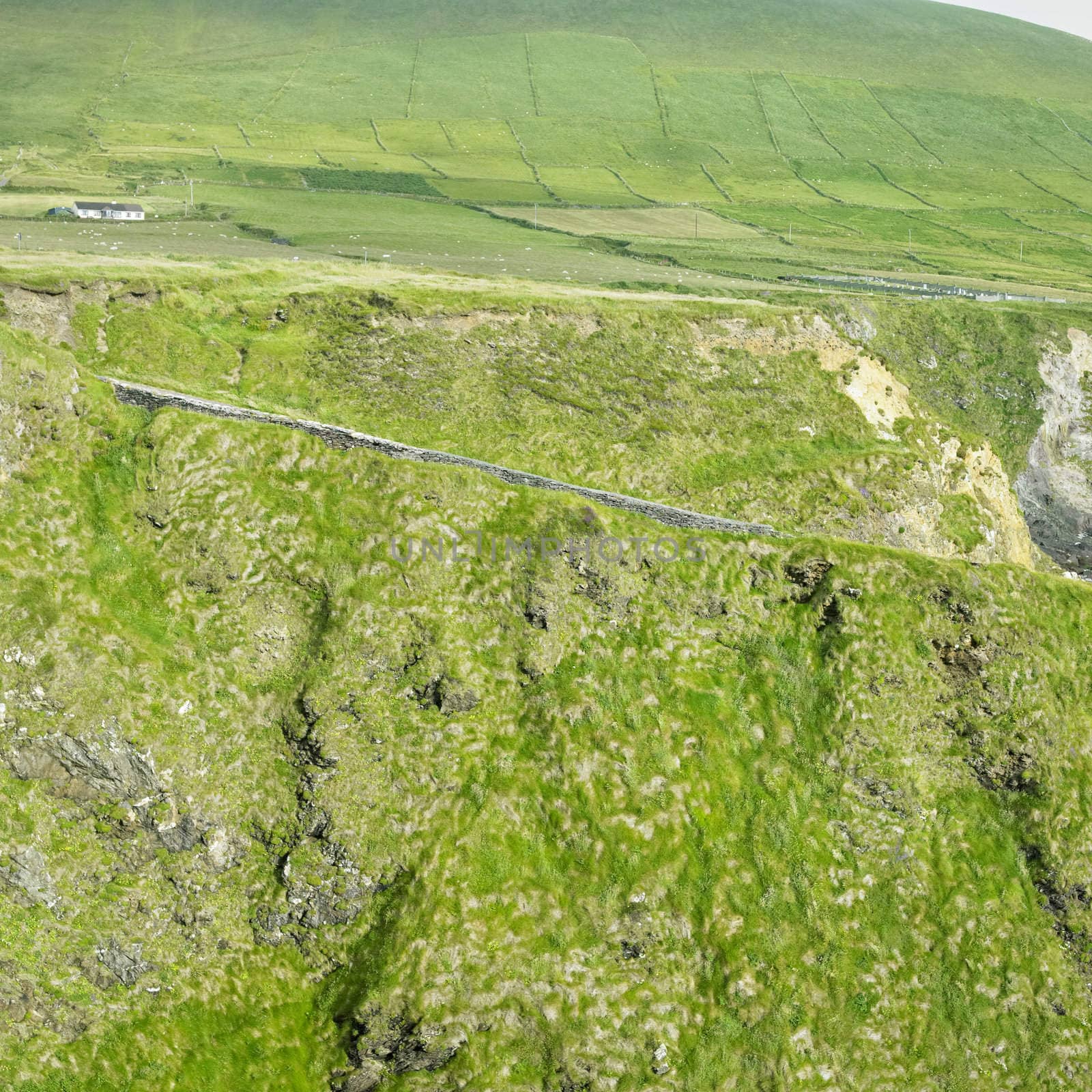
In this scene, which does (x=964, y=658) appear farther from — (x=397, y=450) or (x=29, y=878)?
(x=29, y=878)

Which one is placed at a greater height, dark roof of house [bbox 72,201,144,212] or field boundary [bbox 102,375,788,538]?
field boundary [bbox 102,375,788,538]

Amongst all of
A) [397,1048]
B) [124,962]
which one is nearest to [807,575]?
[397,1048]

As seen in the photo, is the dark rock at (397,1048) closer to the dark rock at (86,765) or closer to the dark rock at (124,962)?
the dark rock at (124,962)

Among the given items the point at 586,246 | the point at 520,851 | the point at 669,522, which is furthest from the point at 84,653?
the point at 586,246

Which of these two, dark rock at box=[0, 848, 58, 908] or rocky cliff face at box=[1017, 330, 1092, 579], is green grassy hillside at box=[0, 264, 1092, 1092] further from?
rocky cliff face at box=[1017, 330, 1092, 579]

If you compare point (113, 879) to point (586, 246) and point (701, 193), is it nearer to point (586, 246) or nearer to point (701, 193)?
point (586, 246)

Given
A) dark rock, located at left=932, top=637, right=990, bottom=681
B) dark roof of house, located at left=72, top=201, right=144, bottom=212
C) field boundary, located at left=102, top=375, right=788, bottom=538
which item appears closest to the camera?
dark rock, located at left=932, top=637, right=990, bottom=681

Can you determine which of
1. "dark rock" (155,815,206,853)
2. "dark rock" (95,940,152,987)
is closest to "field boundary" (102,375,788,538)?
"dark rock" (155,815,206,853)

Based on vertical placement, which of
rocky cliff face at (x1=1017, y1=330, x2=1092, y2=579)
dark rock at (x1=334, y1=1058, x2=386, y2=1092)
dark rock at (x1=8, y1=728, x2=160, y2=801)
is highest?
rocky cliff face at (x1=1017, y1=330, x2=1092, y2=579)
